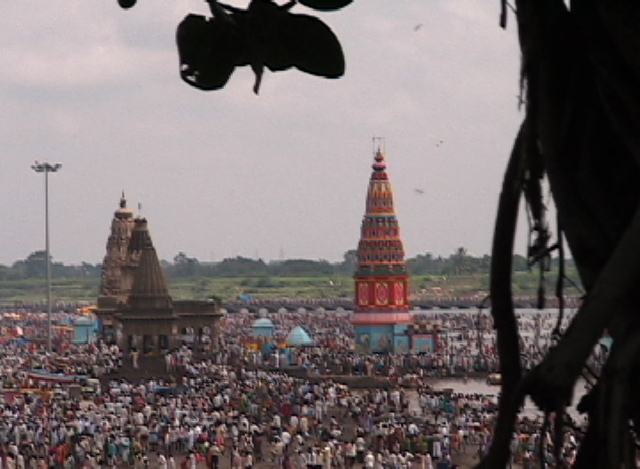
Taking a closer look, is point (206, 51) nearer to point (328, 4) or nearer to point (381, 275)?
point (328, 4)

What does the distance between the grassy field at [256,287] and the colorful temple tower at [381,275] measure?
8781 cm

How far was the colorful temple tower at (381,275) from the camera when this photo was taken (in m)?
46.2

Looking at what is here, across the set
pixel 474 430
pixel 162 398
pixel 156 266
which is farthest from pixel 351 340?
pixel 474 430

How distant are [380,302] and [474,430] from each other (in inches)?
913

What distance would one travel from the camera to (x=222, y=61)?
1675 mm

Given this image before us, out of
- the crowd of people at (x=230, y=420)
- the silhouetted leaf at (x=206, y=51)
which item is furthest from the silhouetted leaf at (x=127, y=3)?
the crowd of people at (x=230, y=420)

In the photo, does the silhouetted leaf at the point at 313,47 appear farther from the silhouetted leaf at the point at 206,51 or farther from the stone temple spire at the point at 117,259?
the stone temple spire at the point at 117,259

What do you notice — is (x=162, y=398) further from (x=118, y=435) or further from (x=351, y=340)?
(x=351, y=340)

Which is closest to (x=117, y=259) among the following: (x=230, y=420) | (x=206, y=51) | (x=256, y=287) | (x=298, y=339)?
(x=298, y=339)

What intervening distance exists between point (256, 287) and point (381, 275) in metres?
113

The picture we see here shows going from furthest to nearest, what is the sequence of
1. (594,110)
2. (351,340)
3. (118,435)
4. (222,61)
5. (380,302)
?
(351,340), (380,302), (118,435), (222,61), (594,110)

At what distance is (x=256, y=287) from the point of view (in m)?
158

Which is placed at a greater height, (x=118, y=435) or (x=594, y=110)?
(x=594, y=110)

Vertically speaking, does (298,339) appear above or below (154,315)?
below
